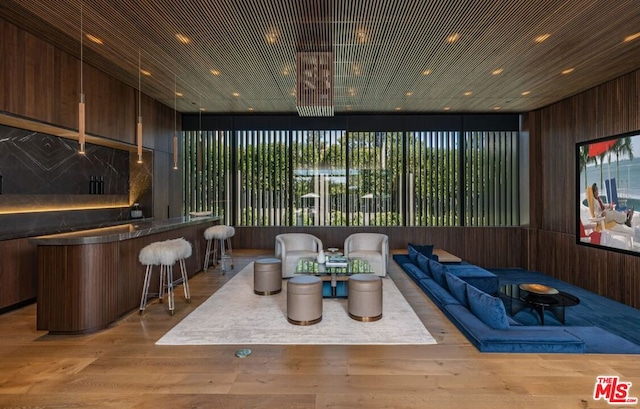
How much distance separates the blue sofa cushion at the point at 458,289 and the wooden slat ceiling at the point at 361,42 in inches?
116

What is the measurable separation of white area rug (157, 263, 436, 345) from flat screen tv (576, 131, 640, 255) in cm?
384

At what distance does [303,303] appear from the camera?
11.3ft

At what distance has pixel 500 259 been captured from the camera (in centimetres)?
739

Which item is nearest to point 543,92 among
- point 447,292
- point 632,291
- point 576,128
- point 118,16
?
point 576,128

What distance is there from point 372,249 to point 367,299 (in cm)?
254

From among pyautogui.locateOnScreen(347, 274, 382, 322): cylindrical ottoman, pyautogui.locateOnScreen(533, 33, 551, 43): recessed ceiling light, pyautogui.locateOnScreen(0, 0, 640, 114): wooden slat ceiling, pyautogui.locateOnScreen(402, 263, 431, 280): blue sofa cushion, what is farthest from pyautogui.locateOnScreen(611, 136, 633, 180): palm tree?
pyautogui.locateOnScreen(347, 274, 382, 322): cylindrical ottoman

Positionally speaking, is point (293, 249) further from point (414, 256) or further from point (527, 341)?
point (527, 341)

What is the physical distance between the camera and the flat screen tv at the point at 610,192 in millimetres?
4754

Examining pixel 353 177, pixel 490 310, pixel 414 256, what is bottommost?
pixel 490 310

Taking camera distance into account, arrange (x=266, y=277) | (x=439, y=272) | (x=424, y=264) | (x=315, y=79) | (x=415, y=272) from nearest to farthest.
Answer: (x=439, y=272)
(x=315, y=79)
(x=266, y=277)
(x=424, y=264)
(x=415, y=272)

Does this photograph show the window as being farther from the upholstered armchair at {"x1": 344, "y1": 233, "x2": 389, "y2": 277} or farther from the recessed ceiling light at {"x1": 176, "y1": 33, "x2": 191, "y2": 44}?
the recessed ceiling light at {"x1": 176, "y1": 33, "x2": 191, "y2": 44}

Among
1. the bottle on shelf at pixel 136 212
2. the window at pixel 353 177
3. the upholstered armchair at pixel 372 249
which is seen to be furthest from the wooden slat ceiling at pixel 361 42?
the upholstered armchair at pixel 372 249

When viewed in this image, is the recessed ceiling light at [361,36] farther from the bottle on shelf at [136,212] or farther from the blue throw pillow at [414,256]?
the bottle on shelf at [136,212]

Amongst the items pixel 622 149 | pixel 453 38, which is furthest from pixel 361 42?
pixel 622 149
